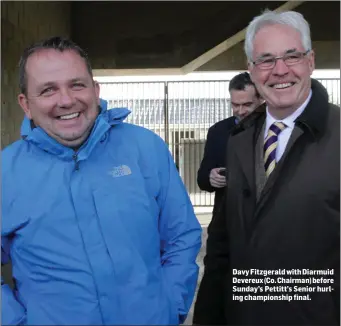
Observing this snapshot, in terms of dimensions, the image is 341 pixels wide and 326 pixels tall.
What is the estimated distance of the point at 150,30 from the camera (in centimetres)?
406

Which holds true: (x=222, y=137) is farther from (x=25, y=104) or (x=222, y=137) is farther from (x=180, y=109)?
(x=180, y=109)

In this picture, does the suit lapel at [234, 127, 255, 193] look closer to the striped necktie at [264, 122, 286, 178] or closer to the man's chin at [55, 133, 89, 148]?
the striped necktie at [264, 122, 286, 178]

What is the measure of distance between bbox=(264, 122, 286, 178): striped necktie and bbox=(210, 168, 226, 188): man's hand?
6.1 inches

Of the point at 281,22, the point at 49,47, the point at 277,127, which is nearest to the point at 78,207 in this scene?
the point at 49,47

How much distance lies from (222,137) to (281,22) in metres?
0.38

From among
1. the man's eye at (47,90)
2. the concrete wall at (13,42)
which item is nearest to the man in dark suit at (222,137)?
the man's eye at (47,90)

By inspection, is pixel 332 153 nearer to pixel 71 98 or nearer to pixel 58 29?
pixel 71 98

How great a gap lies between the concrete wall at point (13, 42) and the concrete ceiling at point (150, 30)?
0.83 m

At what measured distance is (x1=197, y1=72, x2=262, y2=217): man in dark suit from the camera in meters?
1.31

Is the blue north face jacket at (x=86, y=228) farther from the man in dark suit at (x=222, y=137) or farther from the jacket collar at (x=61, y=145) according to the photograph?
the man in dark suit at (x=222, y=137)

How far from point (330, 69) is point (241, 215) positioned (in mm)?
1713

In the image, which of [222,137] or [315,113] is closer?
[315,113]

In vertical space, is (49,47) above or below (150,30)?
below

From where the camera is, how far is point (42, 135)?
1052 mm
